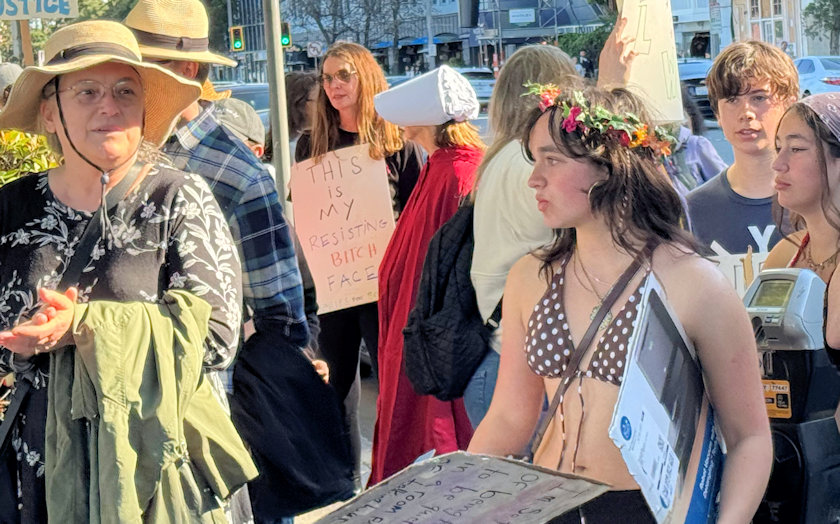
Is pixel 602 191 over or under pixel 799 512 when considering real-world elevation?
over

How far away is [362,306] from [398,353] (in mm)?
784

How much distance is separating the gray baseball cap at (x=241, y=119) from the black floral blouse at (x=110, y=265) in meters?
3.55

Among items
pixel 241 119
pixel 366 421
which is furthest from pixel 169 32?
pixel 366 421

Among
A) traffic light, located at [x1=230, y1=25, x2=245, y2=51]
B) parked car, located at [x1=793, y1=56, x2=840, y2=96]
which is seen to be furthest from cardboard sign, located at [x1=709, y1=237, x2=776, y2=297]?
parked car, located at [x1=793, y1=56, x2=840, y2=96]

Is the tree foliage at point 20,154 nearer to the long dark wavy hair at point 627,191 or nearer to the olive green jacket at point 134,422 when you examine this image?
the olive green jacket at point 134,422

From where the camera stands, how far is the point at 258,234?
10.6 feet

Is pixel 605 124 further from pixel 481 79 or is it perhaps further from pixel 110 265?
pixel 481 79

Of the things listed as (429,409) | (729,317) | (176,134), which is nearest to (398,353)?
(429,409)

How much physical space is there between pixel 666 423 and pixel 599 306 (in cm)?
48

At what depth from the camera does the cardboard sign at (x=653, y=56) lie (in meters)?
4.00

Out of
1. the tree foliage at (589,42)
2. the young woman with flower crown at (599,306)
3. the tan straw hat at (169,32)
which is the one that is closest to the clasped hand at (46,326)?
the young woman with flower crown at (599,306)

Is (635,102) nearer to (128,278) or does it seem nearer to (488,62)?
(128,278)

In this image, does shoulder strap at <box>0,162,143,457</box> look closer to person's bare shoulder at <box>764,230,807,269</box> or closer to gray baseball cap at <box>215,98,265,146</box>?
person's bare shoulder at <box>764,230,807,269</box>

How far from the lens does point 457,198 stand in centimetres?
454
